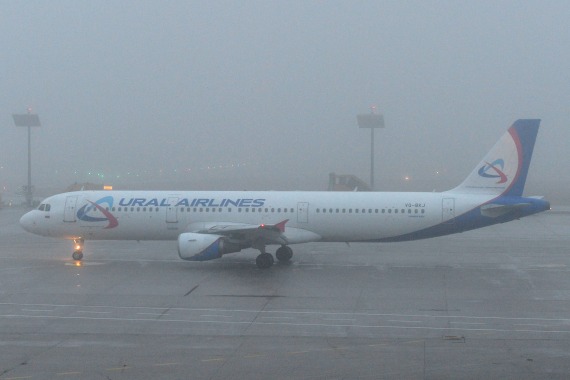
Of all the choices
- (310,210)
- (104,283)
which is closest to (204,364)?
(104,283)

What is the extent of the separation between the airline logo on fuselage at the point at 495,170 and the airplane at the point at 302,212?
4cm

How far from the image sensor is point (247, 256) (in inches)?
1292

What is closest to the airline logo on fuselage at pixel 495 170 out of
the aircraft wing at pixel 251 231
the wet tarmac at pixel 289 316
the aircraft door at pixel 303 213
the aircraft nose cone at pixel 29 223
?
the wet tarmac at pixel 289 316

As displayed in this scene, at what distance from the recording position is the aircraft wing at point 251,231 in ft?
92.4

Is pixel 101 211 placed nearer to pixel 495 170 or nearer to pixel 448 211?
pixel 448 211

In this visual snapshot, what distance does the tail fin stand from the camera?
2989cm

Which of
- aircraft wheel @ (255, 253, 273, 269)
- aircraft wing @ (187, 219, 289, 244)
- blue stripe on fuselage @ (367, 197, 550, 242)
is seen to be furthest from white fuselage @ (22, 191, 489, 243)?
aircraft wheel @ (255, 253, 273, 269)

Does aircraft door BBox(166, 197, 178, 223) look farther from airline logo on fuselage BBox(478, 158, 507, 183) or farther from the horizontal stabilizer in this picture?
airline logo on fuselage BBox(478, 158, 507, 183)

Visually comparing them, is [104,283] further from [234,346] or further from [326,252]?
[326,252]

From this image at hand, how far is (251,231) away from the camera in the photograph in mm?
28281

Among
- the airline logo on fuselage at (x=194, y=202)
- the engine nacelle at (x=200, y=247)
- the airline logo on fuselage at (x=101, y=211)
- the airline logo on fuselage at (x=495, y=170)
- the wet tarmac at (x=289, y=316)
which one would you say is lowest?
the wet tarmac at (x=289, y=316)

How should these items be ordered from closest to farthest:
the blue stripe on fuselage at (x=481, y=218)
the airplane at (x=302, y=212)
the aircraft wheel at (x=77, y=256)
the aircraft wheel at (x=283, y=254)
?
the blue stripe on fuselage at (x=481, y=218) → the airplane at (x=302, y=212) → the aircraft wheel at (x=283, y=254) → the aircraft wheel at (x=77, y=256)

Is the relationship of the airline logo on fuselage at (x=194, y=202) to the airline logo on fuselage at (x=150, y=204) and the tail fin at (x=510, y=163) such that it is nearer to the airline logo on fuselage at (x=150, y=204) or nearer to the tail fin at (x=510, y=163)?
the airline logo on fuselage at (x=150, y=204)

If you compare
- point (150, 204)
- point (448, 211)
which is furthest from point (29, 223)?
point (448, 211)
